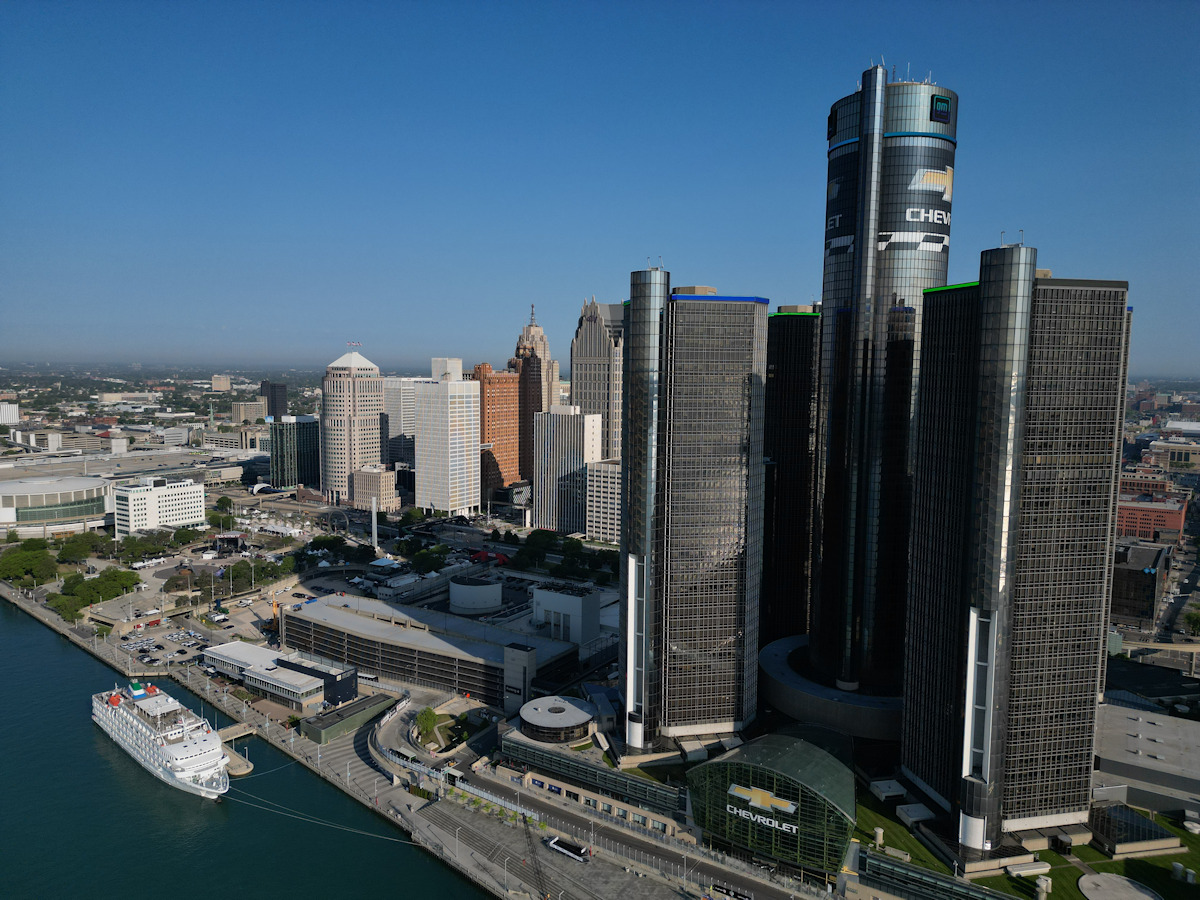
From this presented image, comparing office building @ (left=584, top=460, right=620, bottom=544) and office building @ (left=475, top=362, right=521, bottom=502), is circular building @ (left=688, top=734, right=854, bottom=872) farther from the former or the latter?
office building @ (left=475, top=362, right=521, bottom=502)

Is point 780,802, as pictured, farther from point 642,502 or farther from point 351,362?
point 351,362

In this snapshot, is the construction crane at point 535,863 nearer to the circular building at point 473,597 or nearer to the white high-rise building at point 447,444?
the circular building at point 473,597

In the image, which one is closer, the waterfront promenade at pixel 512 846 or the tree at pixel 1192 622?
the waterfront promenade at pixel 512 846

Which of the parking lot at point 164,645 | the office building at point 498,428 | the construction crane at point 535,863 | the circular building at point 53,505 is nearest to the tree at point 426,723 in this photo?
the construction crane at point 535,863

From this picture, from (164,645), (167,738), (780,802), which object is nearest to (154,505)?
(164,645)

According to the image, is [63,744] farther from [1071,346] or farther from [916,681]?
[1071,346]

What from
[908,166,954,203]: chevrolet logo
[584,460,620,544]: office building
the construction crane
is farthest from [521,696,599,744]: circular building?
[584,460,620,544]: office building
